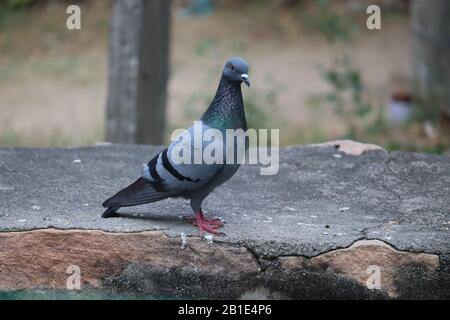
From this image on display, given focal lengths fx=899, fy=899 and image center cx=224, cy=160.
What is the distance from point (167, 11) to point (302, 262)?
11.5ft

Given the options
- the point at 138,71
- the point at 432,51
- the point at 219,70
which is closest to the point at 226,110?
the point at 138,71

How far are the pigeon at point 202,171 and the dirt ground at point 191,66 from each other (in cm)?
406

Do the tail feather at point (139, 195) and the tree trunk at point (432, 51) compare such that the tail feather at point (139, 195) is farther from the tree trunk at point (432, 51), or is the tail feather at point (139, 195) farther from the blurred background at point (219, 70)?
the tree trunk at point (432, 51)

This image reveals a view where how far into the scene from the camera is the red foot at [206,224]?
4.23m

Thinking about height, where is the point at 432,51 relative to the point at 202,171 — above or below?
above

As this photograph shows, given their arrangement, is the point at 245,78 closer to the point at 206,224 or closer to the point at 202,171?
the point at 202,171

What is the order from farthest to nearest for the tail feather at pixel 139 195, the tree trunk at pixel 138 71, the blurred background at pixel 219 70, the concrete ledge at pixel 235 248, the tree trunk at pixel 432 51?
the tree trunk at pixel 432 51, the blurred background at pixel 219 70, the tree trunk at pixel 138 71, the tail feather at pixel 139 195, the concrete ledge at pixel 235 248

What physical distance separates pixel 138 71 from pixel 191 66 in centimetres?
511

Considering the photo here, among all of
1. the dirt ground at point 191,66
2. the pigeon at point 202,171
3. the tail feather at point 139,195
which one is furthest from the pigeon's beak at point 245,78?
the dirt ground at point 191,66

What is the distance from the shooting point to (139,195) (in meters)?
4.27

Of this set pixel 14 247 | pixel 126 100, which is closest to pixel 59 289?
pixel 14 247

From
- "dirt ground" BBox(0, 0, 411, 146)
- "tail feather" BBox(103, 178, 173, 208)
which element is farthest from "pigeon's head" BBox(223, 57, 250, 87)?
"dirt ground" BBox(0, 0, 411, 146)

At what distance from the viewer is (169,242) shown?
4199 mm
